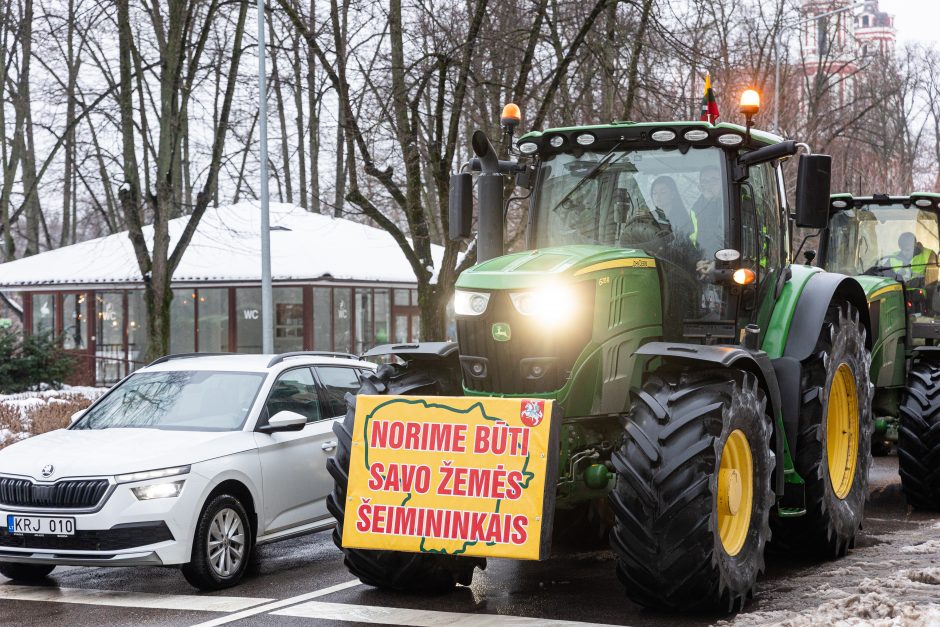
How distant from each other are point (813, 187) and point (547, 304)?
1923 millimetres

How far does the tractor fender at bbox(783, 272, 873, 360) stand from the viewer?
7902 mm

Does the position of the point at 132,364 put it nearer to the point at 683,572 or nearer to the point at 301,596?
the point at 301,596

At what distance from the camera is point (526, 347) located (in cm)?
663

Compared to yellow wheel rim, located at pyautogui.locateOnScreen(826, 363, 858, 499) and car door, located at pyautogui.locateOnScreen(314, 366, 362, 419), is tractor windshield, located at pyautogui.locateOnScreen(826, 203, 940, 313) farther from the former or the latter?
car door, located at pyautogui.locateOnScreen(314, 366, 362, 419)

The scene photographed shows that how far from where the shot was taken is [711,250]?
7477 mm

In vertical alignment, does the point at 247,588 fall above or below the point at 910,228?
below

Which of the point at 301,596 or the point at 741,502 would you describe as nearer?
the point at 741,502

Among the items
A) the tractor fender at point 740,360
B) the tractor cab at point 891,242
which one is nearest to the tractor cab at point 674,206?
the tractor fender at point 740,360

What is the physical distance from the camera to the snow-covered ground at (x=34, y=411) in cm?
1616

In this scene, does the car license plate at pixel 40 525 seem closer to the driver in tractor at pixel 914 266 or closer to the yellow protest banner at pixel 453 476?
the yellow protest banner at pixel 453 476

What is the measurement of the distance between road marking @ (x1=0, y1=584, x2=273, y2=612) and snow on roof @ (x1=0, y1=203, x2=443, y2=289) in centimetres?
2045

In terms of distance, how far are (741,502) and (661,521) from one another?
87 cm

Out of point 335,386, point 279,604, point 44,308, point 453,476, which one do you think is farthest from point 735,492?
point 44,308

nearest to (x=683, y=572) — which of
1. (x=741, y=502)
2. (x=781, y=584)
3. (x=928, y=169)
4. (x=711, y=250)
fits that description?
(x=741, y=502)
